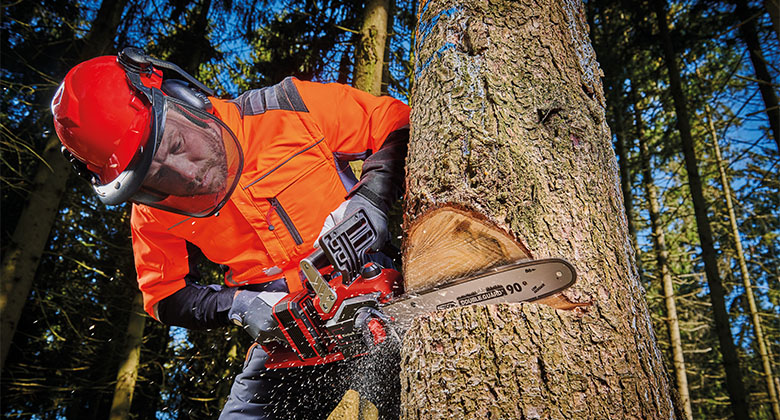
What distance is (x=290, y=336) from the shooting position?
1.79 meters

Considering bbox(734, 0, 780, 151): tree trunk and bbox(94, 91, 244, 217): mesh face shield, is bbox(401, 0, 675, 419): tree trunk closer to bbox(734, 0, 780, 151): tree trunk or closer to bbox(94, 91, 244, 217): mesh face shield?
bbox(94, 91, 244, 217): mesh face shield

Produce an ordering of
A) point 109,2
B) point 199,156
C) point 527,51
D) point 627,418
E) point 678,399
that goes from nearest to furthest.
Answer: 1. point 627,418
2. point 678,399
3. point 527,51
4. point 199,156
5. point 109,2

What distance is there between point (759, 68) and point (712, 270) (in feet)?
8.25

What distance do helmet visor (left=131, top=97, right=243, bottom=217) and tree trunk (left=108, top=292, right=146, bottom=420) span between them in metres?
4.64

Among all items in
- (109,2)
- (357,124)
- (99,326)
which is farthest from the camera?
(99,326)

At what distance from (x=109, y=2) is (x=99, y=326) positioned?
4.57m

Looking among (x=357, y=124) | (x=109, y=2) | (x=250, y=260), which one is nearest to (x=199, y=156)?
(x=250, y=260)

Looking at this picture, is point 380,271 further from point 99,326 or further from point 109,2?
point 99,326

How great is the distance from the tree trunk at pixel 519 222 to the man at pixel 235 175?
1.67 ft

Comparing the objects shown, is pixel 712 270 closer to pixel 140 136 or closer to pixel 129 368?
pixel 140 136

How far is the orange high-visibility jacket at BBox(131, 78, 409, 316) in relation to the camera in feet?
6.59

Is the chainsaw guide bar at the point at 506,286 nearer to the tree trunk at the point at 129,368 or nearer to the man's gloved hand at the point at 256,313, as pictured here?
the man's gloved hand at the point at 256,313

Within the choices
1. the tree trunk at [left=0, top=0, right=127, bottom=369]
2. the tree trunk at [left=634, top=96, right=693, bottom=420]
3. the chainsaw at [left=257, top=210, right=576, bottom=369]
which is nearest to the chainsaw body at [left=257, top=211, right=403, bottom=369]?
the chainsaw at [left=257, top=210, right=576, bottom=369]

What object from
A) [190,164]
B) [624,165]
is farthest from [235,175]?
[624,165]
